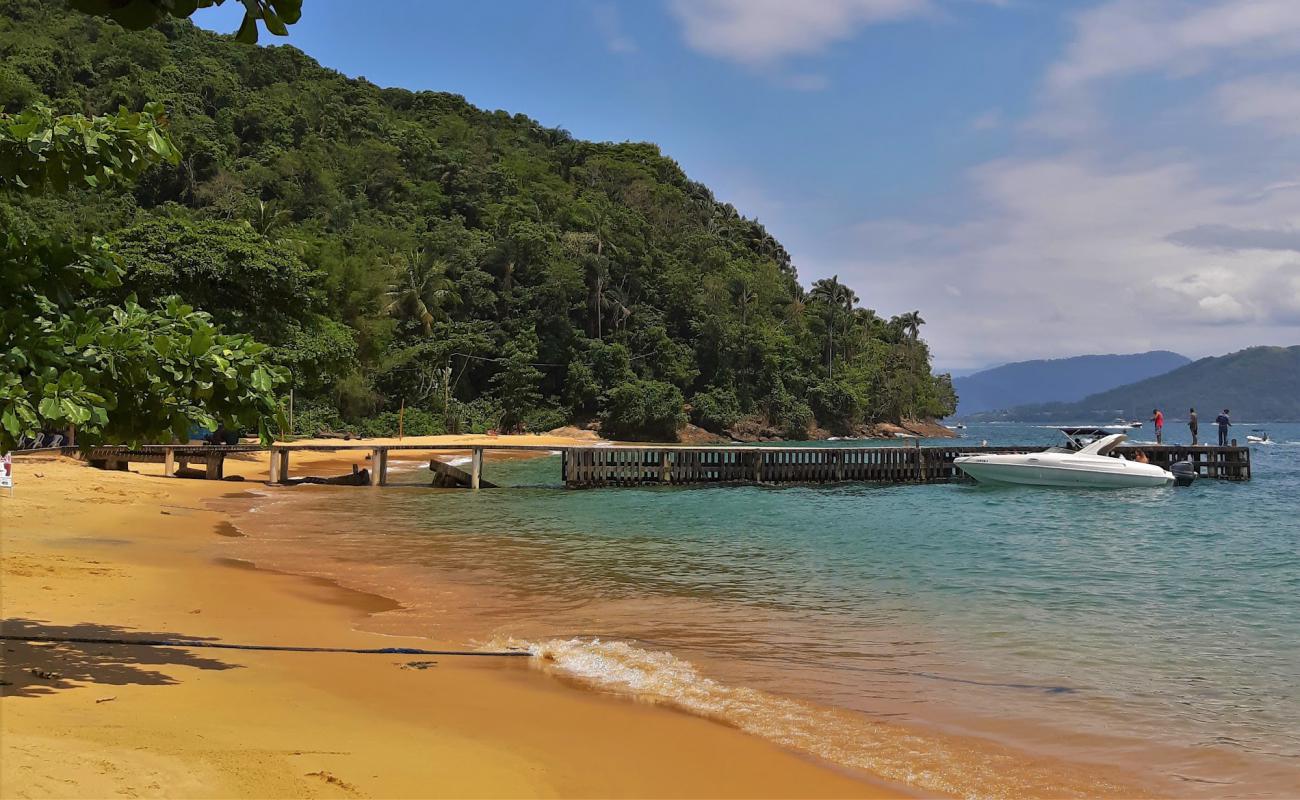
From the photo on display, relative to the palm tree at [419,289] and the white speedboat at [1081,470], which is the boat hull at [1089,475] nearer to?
the white speedboat at [1081,470]

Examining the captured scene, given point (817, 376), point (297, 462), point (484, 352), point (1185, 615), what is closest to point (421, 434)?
point (484, 352)

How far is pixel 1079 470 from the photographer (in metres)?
28.7

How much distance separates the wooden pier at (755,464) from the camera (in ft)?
101

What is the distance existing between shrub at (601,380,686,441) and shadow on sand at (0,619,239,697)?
60.2 meters

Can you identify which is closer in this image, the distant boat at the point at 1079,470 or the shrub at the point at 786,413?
the distant boat at the point at 1079,470

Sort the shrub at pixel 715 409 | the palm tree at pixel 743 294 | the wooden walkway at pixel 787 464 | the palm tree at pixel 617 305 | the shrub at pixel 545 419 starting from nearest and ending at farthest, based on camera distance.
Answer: the wooden walkway at pixel 787 464, the shrub at pixel 545 419, the palm tree at pixel 617 305, the shrub at pixel 715 409, the palm tree at pixel 743 294

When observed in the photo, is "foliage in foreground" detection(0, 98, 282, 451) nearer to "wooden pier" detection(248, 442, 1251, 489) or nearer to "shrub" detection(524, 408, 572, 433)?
"wooden pier" detection(248, 442, 1251, 489)

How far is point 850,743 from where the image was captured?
5832 mm

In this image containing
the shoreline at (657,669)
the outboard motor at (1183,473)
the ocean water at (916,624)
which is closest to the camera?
the shoreline at (657,669)

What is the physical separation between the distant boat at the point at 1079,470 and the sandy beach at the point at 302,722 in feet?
85.0

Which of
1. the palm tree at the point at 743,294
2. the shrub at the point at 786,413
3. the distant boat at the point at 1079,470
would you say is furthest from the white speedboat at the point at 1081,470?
the palm tree at the point at 743,294

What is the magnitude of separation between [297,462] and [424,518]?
2009 cm

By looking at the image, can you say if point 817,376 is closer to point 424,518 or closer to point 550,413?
point 550,413

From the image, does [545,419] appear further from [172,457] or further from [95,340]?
[95,340]
